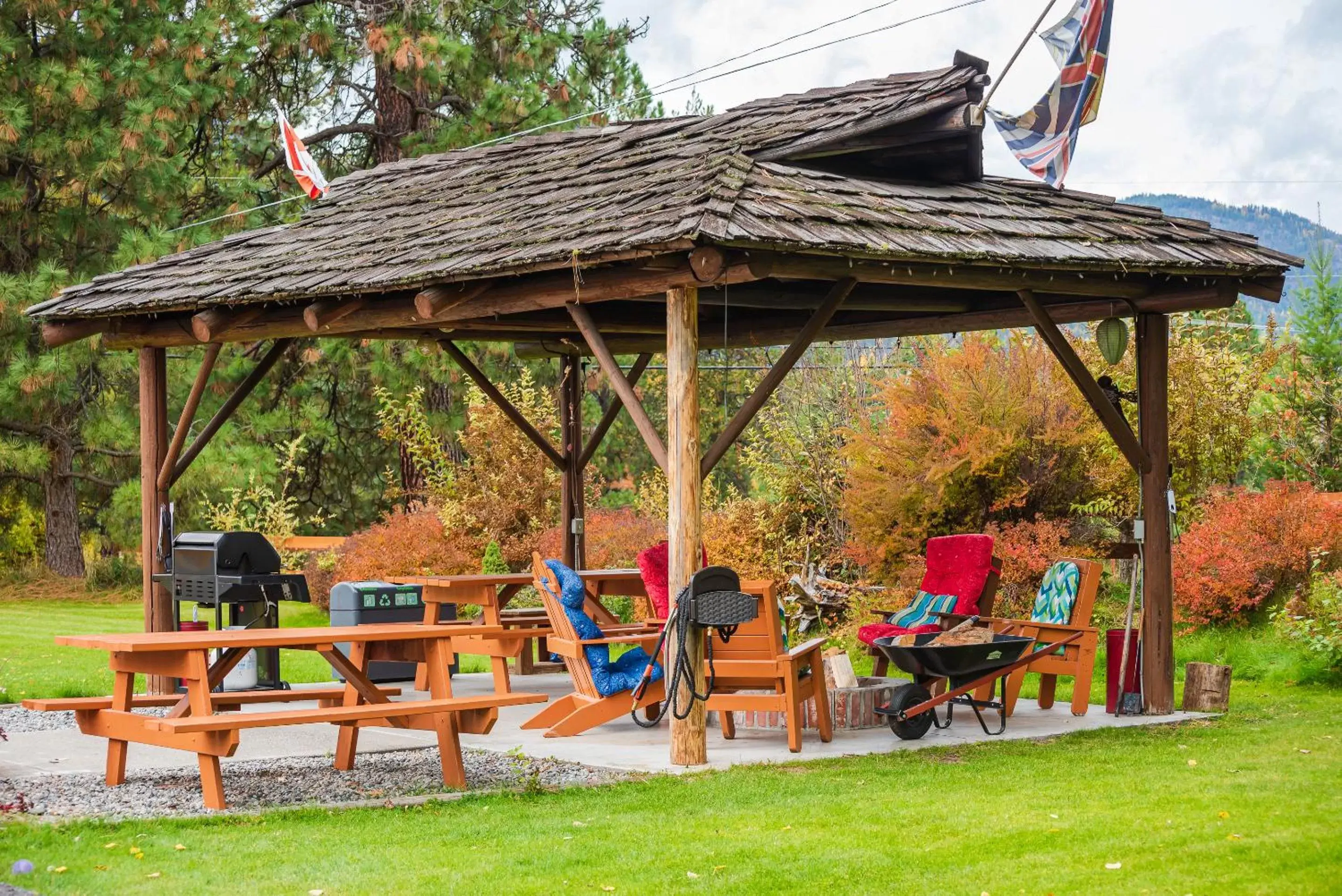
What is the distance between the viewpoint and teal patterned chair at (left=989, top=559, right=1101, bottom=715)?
9242 mm

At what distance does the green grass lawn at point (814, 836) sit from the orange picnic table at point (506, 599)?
8.92 ft

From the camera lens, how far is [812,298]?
10.4 metres

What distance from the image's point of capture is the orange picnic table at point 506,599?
10125mm

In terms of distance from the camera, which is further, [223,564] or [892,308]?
[892,308]

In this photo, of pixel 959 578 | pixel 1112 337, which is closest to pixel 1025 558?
pixel 959 578

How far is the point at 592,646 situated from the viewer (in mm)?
8461

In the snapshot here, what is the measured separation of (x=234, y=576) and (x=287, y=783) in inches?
97.7

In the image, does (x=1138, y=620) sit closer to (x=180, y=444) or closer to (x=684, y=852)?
(x=684, y=852)

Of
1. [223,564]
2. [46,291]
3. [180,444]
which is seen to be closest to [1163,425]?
[223,564]

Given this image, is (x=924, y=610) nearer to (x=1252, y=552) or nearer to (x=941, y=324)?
(x=941, y=324)

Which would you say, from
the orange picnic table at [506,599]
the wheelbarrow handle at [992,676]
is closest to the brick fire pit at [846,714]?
the wheelbarrow handle at [992,676]

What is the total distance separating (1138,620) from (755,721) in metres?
2.68

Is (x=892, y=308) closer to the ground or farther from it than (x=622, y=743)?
farther from it

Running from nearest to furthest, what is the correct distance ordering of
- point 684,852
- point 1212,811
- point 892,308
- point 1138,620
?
point 684,852 → point 1212,811 → point 1138,620 → point 892,308
